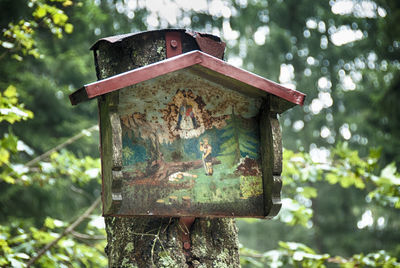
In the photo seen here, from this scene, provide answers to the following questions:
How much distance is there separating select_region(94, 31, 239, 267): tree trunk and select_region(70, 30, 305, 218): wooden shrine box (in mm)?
114

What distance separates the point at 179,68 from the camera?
6.59 feet

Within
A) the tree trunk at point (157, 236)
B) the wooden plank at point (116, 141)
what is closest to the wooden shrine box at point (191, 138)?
the wooden plank at point (116, 141)

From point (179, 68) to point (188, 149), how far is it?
39 cm

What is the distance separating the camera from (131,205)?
202 cm

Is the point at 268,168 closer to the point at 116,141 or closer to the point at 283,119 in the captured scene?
the point at 116,141

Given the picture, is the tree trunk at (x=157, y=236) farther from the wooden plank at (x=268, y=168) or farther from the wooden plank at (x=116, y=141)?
the wooden plank at (x=116, y=141)

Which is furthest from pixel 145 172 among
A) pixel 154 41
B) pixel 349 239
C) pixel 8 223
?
pixel 349 239

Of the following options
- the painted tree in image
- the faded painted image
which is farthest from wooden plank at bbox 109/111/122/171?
the painted tree in image

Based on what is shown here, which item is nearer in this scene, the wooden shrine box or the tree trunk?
the wooden shrine box

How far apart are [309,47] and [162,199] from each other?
9.52 meters

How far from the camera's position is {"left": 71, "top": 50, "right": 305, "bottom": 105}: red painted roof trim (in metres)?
1.93

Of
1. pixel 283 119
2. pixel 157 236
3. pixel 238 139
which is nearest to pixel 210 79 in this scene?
pixel 238 139

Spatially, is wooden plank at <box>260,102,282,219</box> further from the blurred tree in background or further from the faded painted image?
the blurred tree in background

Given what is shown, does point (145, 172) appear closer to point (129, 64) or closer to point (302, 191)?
point (129, 64)
